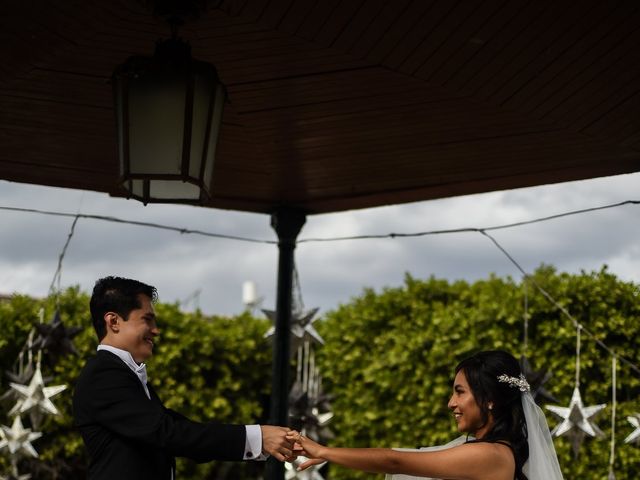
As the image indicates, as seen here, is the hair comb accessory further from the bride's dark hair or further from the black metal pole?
the black metal pole

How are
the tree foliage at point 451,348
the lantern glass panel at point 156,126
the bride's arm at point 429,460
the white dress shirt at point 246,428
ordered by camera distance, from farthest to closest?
the tree foliage at point 451,348, the bride's arm at point 429,460, the white dress shirt at point 246,428, the lantern glass panel at point 156,126

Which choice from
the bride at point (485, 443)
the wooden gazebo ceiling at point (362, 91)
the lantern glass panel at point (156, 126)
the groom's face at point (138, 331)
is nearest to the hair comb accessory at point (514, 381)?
the bride at point (485, 443)

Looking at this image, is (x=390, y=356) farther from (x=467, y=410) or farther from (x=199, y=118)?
(x=199, y=118)

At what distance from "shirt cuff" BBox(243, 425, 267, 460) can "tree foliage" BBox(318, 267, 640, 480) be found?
259 inches

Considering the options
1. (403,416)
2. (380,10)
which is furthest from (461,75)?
(403,416)

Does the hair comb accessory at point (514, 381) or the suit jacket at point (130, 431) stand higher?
the hair comb accessory at point (514, 381)

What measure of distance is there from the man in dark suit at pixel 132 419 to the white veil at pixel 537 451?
121cm

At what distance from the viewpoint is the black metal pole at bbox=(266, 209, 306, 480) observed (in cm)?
594

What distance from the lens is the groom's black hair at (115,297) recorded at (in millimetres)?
4055

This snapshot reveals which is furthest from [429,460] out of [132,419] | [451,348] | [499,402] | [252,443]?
[451,348]

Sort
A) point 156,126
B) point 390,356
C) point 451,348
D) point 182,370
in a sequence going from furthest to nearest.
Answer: point 182,370
point 390,356
point 451,348
point 156,126

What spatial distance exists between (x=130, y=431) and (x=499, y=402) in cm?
177

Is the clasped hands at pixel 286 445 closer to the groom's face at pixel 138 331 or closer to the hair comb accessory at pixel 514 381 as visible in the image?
the groom's face at pixel 138 331

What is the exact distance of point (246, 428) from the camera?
13.3 feet
